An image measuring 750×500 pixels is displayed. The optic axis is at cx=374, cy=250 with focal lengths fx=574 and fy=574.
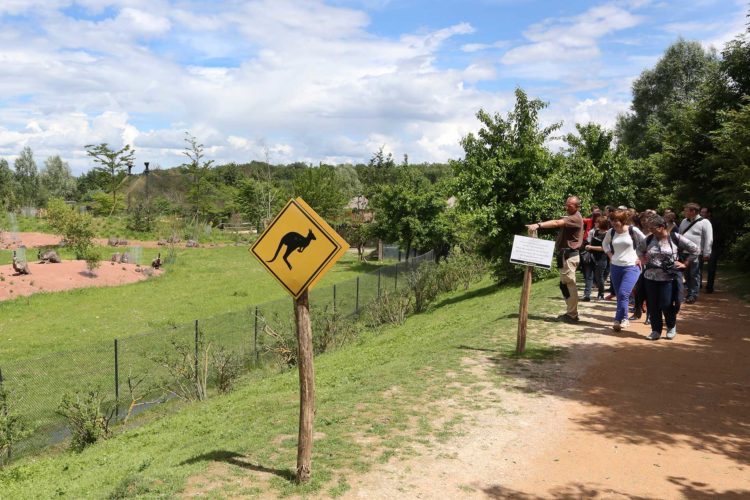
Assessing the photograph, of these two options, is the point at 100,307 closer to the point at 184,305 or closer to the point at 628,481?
the point at 184,305

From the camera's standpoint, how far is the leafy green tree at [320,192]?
146ft

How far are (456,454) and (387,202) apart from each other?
28.3 meters

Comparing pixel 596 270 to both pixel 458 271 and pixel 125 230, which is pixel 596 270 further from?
pixel 125 230

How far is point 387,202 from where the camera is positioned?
3316 cm

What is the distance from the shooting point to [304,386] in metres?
4.78

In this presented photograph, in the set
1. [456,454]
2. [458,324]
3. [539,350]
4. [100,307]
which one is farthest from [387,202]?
[456,454]

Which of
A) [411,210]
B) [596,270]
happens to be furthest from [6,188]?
[596,270]

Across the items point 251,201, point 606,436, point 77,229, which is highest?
point 251,201

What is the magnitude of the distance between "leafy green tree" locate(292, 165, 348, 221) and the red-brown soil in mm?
16639

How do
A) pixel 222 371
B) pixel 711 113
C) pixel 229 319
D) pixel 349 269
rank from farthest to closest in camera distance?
1. pixel 349 269
2. pixel 711 113
3. pixel 229 319
4. pixel 222 371

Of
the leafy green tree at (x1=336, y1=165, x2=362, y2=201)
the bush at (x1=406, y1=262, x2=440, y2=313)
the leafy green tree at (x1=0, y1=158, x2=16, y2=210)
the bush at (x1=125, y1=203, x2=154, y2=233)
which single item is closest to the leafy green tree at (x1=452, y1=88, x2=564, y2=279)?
the bush at (x1=406, y1=262, x2=440, y2=313)

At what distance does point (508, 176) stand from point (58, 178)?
89.2 meters

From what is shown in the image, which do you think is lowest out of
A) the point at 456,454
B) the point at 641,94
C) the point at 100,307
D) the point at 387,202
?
the point at 100,307

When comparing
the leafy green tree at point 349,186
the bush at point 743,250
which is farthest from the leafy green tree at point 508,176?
the leafy green tree at point 349,186
